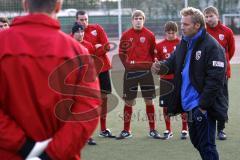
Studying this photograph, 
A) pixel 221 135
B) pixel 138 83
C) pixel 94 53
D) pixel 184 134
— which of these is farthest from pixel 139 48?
pixel 221 135

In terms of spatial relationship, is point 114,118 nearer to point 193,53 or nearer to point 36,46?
point 193,53

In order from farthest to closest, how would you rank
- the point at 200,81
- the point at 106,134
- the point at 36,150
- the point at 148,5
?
the point at 148,5, the point at 106,134, the point at 200,81, the point at 36,150

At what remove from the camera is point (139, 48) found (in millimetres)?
7082

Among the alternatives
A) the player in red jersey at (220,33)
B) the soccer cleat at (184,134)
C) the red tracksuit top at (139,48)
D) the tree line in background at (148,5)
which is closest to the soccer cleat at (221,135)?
the player in red jersey at (220,33)

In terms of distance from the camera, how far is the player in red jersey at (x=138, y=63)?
7.08 metres

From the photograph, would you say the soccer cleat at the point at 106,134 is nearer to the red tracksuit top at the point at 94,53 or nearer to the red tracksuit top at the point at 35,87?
the red tracksuit top at the point at 94,53

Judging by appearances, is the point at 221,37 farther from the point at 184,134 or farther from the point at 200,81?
the point at 200,81

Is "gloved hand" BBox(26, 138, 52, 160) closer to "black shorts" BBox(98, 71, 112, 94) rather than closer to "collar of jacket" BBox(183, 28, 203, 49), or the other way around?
"collar of jacket" BBox(183, 28, 203, 49)

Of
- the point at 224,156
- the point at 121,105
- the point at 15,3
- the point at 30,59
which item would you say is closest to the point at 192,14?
the point at 224,156

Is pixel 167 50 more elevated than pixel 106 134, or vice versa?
pixel 167 50

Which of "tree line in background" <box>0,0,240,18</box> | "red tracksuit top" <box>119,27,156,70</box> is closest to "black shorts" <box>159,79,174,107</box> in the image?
"red tracksuit top" <box>119,27,156,70</box>

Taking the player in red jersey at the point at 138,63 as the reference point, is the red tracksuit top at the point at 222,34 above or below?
above

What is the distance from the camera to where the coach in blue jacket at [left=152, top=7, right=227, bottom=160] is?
4250 millimetres

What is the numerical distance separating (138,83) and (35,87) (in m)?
4.83
